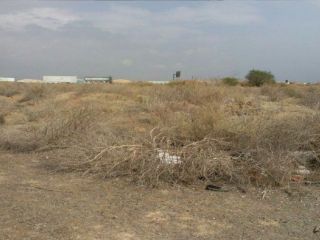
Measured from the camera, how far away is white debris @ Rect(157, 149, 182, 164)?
933 centimetres

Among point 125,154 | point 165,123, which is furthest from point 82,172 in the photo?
point 165,123

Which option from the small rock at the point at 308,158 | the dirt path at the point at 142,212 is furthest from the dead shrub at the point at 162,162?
the small rock at the point at 308,158

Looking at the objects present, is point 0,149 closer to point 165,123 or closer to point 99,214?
point 165,123

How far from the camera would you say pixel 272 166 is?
9.14 meters

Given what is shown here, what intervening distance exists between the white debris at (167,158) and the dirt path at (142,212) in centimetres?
62

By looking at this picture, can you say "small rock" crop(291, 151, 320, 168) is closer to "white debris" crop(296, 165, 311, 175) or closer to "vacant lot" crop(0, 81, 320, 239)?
"vacant lot" crop(0, 81, 320, 239)

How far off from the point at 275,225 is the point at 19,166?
591 centimetres

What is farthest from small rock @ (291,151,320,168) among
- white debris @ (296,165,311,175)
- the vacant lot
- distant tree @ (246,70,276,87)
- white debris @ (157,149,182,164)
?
distant tree @ (246,70,276,87)

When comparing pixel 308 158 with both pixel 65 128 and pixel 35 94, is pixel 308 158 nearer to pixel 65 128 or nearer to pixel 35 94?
pixel 65 128

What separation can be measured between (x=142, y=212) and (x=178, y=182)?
1.68 meters

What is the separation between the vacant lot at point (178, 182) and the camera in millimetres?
7039

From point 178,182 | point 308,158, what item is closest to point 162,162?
point 178,182

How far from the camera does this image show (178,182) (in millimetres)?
9219

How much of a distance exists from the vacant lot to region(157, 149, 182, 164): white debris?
18mm
